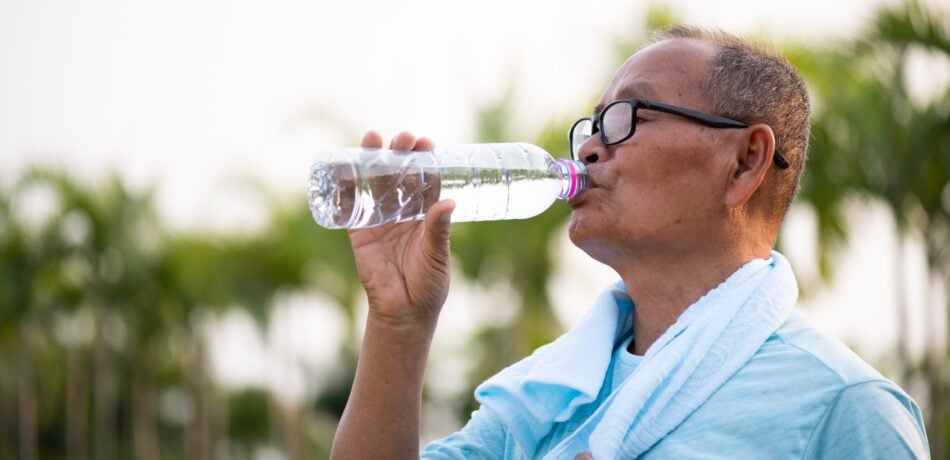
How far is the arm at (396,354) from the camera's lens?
8.80 ft

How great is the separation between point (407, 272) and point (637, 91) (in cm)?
66

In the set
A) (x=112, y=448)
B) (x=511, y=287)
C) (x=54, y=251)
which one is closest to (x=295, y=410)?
(x=54, y=251)

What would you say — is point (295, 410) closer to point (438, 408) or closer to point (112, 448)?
point (438, 408)

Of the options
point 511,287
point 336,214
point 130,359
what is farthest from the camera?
point 130,359

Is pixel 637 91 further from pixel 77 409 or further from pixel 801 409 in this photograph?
pixel 77 409

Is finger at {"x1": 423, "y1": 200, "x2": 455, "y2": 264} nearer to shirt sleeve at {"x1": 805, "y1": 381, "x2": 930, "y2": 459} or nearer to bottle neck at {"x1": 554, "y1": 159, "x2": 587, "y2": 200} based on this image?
bottle neck at {"x1": 554, "y1": 159, "x2": 587, "y2": 200}

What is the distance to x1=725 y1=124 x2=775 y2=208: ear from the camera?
8.76 feet

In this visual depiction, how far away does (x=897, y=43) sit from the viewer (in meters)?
Result: 9.55

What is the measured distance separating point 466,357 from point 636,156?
799 inches

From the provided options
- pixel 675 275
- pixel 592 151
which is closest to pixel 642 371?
pixel 675 275

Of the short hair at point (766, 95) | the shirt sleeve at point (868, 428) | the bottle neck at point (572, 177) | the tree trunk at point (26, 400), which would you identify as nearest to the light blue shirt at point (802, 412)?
the shirt sleeve at point (868, 428)

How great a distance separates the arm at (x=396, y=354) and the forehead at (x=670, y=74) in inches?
19.1

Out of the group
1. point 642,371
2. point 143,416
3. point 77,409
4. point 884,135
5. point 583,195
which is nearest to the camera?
point 642,371

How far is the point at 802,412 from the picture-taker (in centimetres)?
228
